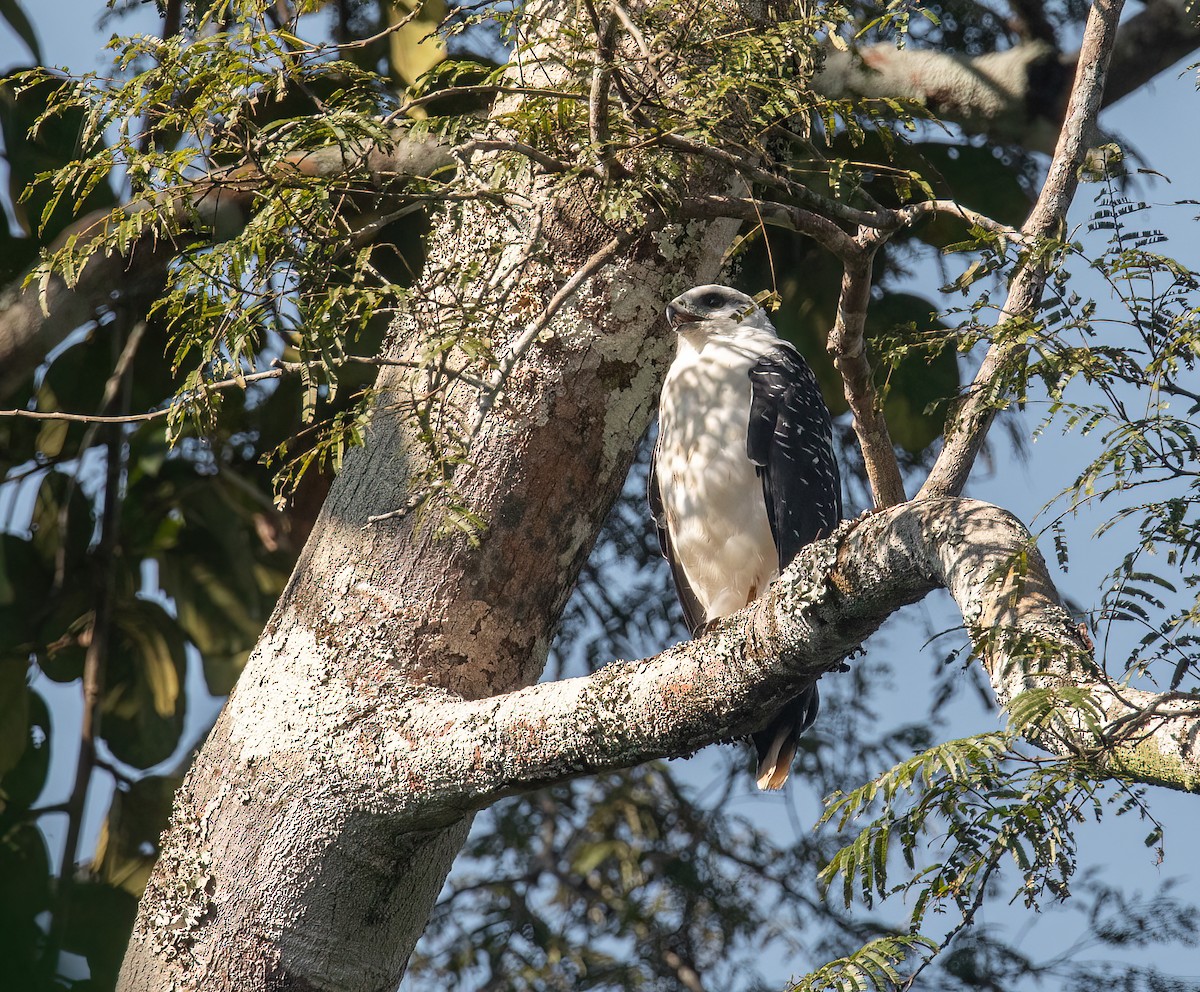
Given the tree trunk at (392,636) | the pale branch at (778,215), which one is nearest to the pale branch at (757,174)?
the pale branch at (778,215)

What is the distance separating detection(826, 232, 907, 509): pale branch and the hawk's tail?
0.74 m

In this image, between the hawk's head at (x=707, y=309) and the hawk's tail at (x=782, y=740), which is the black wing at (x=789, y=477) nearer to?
the hawk's tail at (x=782, y=740)

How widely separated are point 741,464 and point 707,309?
41 centimetres

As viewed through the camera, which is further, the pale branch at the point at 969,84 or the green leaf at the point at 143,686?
the green leaf at the point at 143,686

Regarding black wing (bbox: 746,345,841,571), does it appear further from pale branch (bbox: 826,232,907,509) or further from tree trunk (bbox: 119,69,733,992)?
pale branch (bbox: 826,232,907,509)

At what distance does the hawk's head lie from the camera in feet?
9.95

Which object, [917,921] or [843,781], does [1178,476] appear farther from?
[843,781]

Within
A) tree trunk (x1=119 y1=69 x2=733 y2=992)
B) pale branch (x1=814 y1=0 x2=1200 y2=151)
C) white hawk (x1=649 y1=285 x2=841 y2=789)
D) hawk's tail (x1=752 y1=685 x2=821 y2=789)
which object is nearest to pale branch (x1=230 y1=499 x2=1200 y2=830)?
tree trunk (x1=119 y1=69 x2=733 y2=992)

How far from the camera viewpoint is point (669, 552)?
365 cm

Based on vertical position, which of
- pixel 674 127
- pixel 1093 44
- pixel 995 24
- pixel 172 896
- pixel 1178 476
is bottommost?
pixel 172 896

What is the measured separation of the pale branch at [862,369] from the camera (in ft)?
7.16

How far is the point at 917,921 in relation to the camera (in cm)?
157

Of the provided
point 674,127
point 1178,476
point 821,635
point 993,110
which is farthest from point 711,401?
point 1178,476

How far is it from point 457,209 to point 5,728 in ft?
7.80
